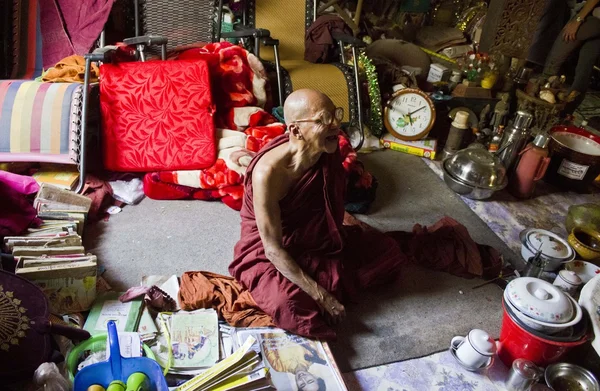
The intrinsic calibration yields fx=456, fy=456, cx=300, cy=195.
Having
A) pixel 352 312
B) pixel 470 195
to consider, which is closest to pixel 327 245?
pixel 352 312

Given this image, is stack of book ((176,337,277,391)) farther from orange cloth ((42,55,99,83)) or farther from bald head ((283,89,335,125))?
orange cloth ((42,55,99,83))

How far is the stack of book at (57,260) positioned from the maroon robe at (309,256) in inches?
27.1

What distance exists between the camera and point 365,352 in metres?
2.12

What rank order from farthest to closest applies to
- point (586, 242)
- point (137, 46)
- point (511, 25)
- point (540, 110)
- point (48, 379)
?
point (511, 25)
point (540, 110)
point (137, 46)
point (586, 242)
point (48, 379)

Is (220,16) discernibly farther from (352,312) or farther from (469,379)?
(469,379)

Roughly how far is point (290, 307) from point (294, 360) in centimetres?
22

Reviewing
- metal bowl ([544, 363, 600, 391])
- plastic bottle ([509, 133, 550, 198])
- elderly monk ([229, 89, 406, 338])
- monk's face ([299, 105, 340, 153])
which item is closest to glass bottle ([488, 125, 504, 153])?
plastic bottle ([509, 133, 550, 198])

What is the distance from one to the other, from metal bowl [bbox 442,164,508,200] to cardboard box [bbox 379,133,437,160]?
47cm

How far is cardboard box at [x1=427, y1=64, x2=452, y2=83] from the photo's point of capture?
4.23 meters

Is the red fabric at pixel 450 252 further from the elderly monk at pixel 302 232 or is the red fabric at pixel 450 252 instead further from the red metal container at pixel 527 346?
the red metal container at pixel 527 346

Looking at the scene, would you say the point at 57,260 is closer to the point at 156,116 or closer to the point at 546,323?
the point at 156,116

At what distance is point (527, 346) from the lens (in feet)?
6.50

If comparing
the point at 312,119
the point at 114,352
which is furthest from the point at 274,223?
the point at 114,352

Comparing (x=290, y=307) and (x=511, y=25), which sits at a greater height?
(x=511, y=25)
